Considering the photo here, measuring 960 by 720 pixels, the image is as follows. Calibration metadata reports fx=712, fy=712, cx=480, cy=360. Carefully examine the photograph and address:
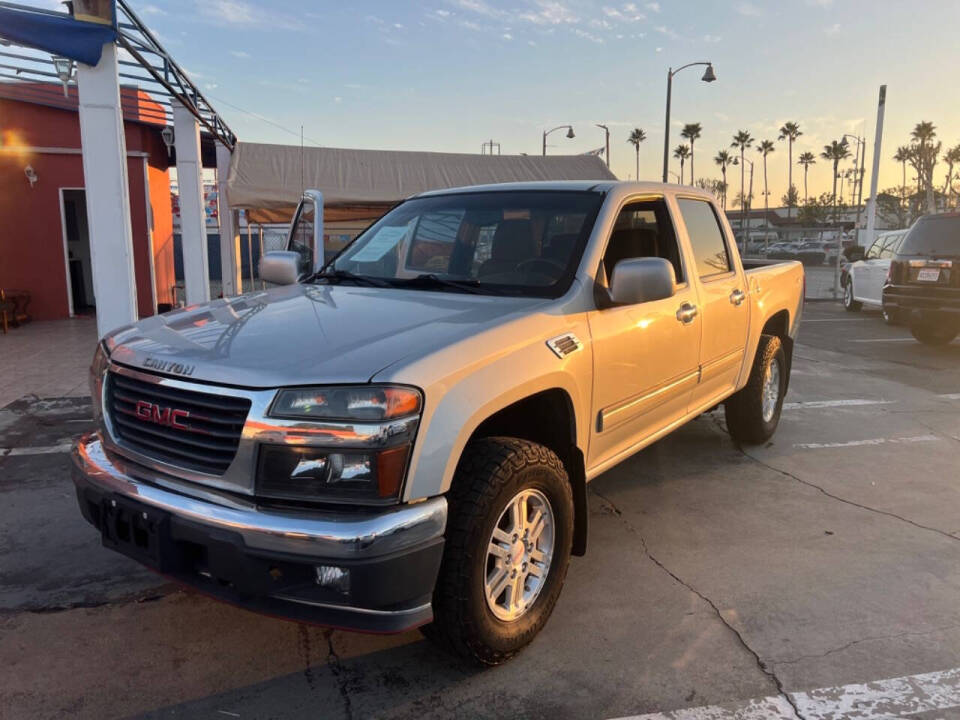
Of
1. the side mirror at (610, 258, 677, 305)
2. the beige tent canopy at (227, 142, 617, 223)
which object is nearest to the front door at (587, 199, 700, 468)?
the side mirror at (610, 258, 677, 305)

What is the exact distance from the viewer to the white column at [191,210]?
11.3 meters

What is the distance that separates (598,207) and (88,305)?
46.1 feet

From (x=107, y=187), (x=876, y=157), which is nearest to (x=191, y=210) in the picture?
(x=107, y=187)

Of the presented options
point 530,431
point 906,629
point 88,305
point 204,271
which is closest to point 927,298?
point 906,629

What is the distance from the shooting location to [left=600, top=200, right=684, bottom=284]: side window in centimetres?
359

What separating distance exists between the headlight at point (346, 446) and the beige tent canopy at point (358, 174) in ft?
35.0

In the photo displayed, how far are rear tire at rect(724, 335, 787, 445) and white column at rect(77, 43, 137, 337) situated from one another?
5.98 metres

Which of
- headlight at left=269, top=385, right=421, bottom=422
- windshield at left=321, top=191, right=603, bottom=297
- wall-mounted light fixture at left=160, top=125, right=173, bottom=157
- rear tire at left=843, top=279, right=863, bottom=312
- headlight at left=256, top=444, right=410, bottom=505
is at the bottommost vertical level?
rear tire at left=843, top=279, right=863, bottom=312

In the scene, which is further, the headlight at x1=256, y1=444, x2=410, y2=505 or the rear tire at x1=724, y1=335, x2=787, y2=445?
the rear tire at x1=724, y1=335, x2=787, y2=445

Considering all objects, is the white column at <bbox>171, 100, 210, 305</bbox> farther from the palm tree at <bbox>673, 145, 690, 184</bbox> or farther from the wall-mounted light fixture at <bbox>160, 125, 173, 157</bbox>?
the palm tree at <bbox>673, 145, 690, 184</bbox>

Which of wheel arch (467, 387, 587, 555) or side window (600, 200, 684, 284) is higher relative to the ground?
side window (600, 200, 684, 284)

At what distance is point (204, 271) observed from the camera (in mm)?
11555

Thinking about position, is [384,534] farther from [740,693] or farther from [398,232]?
[398,232]

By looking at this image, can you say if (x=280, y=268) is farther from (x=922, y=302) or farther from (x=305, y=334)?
(x=922, y=302)
